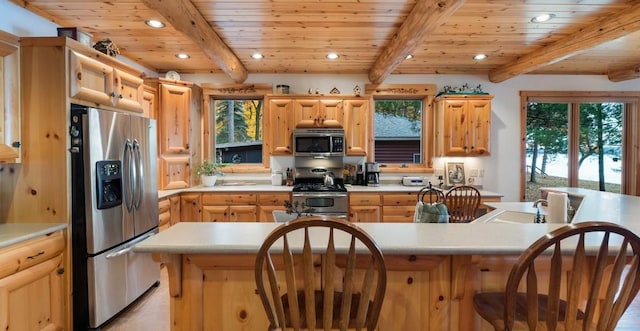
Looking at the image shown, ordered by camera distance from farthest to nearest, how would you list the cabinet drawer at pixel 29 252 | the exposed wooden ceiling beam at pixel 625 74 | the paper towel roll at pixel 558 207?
the exposed wooden ceiling beam at pixel 625 74, the paper towel roll at pixel 558 207, the cabinet drawer at pixel 29 252

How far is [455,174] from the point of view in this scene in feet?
14.4

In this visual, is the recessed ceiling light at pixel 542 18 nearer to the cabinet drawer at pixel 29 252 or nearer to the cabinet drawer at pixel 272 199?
the cabinet drawer at pixel 272 199

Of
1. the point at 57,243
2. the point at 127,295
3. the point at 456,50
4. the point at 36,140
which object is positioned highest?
the point at 456,50

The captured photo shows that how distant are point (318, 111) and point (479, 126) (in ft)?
6.95

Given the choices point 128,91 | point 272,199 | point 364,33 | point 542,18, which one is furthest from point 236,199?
point 542,18

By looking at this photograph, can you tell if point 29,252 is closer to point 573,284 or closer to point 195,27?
point 195,27

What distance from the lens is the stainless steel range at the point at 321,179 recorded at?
12.4ft

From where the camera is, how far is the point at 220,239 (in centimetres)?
139

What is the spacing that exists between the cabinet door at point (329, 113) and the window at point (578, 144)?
2.73 m

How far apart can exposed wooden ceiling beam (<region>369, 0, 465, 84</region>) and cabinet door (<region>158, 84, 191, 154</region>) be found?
8.10 feet

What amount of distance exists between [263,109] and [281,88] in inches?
16.0

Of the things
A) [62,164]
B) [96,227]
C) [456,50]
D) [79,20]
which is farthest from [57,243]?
[456,50]

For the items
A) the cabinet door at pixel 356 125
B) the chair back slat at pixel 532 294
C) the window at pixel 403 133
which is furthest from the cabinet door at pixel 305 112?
the chair back slat at pixel 532 294

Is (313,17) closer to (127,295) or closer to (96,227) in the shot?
(96,227)
